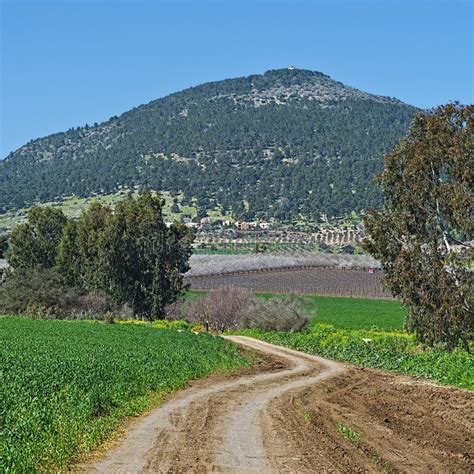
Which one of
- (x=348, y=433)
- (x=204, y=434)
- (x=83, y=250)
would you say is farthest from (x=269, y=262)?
(x=204, y=434)

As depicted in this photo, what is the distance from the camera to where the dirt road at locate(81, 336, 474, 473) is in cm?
1532

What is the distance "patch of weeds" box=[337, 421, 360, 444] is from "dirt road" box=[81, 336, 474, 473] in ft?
Result: 0.15

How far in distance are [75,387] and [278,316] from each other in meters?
50.6

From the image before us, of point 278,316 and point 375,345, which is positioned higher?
point 375,345

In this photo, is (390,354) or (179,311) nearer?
(390,354)

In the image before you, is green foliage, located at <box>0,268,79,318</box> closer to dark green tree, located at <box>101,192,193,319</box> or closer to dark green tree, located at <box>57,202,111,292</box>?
dark green tree, located at <box>57,202,111,292</box>

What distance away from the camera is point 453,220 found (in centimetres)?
4388

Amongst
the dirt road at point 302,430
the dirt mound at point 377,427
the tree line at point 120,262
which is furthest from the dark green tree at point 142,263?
the dirt mound at point 377,427

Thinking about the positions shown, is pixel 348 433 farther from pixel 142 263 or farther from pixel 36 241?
pixel 36 241

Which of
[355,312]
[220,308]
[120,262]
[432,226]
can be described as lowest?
[355,312]

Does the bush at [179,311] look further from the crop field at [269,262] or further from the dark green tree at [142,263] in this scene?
the crop field at [269,262]

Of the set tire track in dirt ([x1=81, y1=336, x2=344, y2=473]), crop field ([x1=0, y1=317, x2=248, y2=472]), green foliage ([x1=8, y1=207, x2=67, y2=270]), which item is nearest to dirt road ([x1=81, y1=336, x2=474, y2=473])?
tire track in dirt ([x1=81, y1=336, x2=344, y2=473])

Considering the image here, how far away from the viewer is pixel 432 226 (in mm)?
45438

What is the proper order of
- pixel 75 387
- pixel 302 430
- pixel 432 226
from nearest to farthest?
pixel 302 430
pixel 75 387
pixel 432 226
